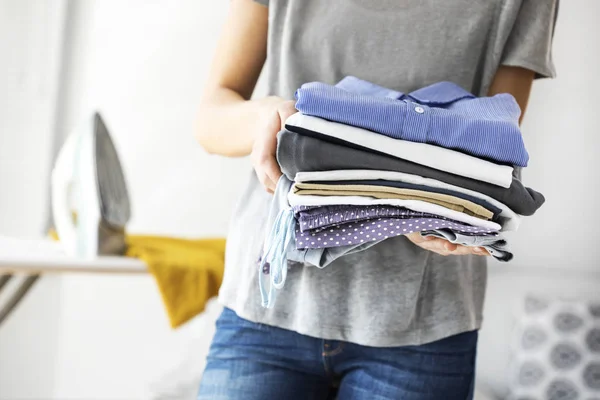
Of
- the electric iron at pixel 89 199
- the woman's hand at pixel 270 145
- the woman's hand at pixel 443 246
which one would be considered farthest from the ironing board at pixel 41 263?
the woman's hand at pixel 443 246

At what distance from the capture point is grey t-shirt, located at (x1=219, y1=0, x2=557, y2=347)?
0.78 m

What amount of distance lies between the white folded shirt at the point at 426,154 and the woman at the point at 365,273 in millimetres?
157

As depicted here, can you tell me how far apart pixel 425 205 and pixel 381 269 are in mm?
176

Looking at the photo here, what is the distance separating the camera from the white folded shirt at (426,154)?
621mm

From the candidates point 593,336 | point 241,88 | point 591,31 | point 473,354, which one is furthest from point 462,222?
point 591,31

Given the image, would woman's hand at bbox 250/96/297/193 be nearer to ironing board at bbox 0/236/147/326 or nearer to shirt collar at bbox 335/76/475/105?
shirt collar at bbox 335/76/475/105

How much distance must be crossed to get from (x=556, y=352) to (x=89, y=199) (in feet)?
3.58

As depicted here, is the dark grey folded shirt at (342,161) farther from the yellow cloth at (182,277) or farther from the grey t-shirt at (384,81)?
the yellow cloth at (182,277)

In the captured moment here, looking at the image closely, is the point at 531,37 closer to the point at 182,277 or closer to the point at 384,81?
the point at 384,81

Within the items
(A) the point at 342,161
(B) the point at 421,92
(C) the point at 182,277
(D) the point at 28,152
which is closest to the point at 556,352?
(C) the point at 182,277

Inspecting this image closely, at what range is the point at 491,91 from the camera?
34.5 inches

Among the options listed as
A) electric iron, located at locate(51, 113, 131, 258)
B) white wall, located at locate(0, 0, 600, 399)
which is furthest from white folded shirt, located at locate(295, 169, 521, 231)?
white wall, located at locate(0, 0, 600, 399)

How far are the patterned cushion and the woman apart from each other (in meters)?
0.70

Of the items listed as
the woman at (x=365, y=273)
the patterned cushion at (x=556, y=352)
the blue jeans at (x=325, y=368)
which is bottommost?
the patterned cushion at (x=556, y=352)
